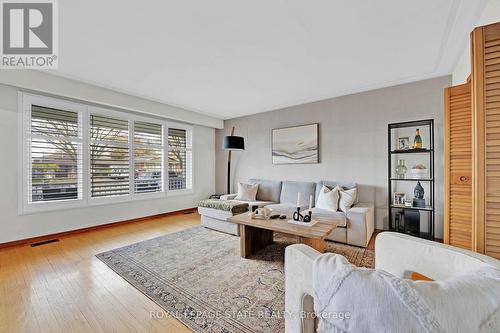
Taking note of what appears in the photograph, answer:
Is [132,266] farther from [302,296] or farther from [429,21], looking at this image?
[429,21]

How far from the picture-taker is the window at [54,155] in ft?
10.6

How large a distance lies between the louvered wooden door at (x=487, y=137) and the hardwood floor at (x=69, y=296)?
1907 mm

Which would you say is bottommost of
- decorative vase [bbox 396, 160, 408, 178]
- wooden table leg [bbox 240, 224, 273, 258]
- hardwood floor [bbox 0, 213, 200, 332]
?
hardwood floor [bbox 0, 213, 200, 332]

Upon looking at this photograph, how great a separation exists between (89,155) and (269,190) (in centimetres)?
353

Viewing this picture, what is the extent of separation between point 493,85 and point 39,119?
5063 mm

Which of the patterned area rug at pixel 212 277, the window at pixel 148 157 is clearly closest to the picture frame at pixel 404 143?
the patterned area rug at pixel 212 277

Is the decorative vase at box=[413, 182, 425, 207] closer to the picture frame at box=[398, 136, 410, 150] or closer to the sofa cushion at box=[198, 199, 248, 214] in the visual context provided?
the picture frame at box=[398, 136, 410, 150]

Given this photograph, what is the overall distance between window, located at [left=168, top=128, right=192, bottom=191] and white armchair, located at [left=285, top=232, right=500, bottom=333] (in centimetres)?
456

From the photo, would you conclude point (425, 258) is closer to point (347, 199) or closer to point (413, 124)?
point (347, 199)

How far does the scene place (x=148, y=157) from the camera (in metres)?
4.62

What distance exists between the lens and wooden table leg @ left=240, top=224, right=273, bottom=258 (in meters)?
2.64

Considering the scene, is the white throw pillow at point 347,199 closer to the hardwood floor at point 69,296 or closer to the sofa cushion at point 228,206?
the hardwood floor at point 69,296

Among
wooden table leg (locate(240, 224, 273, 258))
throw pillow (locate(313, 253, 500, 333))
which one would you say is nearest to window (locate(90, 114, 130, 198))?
wooden table leg (locate(240, 224, 273, 258))

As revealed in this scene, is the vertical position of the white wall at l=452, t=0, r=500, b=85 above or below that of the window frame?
above
